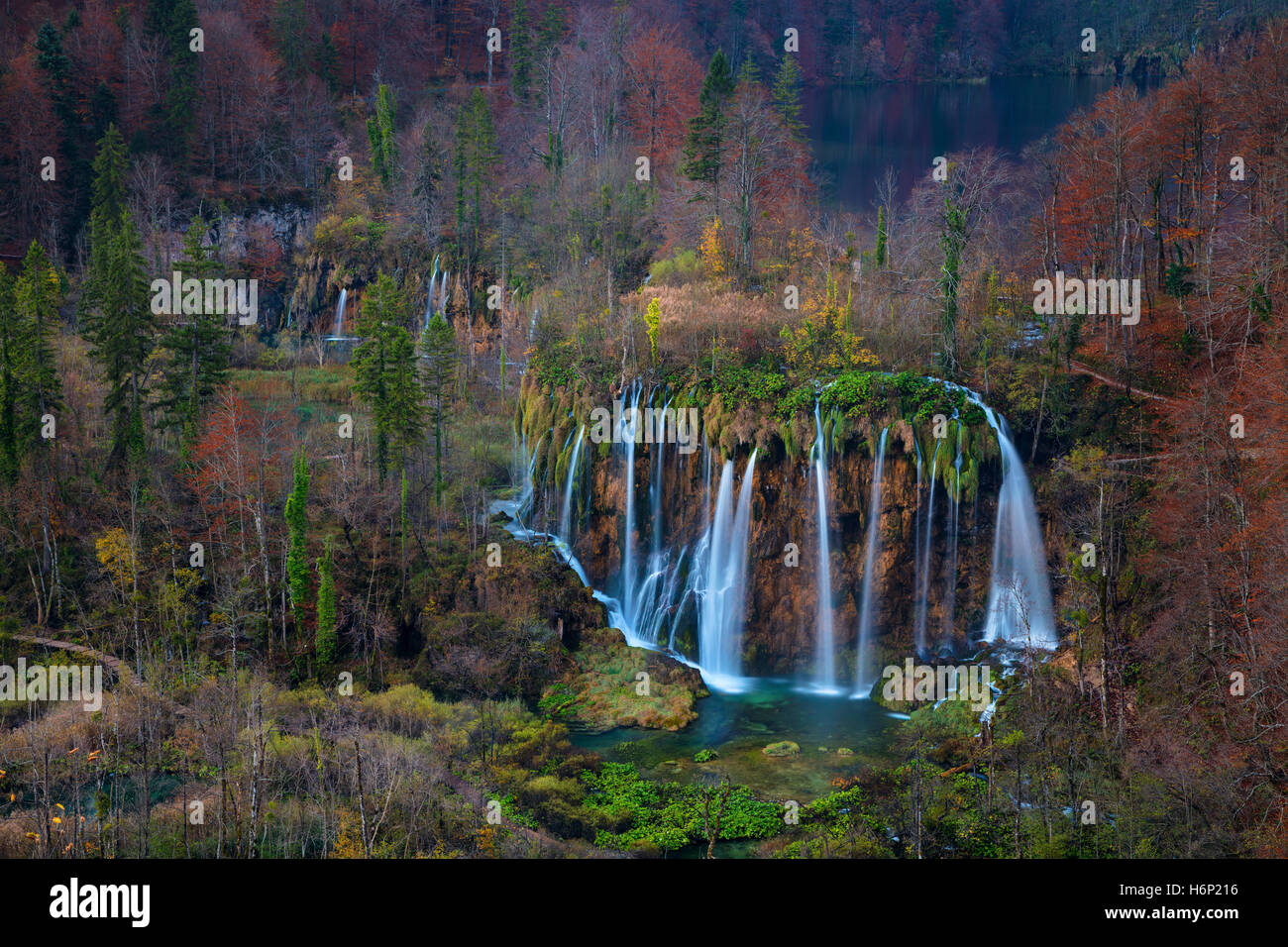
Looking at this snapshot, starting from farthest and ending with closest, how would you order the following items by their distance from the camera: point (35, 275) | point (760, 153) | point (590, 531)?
1. point (760, 153)
2. point (35, 275)
3. point (590, 531)

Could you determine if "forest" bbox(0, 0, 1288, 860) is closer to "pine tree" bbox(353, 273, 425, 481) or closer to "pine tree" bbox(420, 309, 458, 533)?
"pine tree" bbox(353, 273, 425, 481)

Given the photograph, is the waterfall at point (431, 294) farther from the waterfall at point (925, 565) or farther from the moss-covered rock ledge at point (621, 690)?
the waterfall at point (925, 565)

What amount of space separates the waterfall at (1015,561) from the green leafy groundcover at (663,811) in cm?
1191

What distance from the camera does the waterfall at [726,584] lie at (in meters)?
36.0

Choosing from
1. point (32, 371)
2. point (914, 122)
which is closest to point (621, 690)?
point (32, 371)

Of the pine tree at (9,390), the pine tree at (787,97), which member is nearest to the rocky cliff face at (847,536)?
the pine tree at (9,390)

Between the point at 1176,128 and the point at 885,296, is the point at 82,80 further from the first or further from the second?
the point at 1176,128

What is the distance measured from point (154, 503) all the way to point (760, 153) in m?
30.0

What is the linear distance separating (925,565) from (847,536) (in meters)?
2.65

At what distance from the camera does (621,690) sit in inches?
1302

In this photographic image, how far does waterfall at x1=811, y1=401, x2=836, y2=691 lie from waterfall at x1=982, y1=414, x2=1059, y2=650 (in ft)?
16.2

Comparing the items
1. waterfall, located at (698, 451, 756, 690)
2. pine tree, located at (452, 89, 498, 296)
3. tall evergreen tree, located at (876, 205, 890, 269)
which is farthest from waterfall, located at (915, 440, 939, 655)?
pine tree, located at (452, 89, 498, 296)
